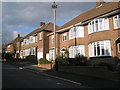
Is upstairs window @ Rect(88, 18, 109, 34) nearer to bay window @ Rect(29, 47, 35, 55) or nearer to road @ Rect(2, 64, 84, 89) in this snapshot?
road @ Rect(2, 64, 84, 89)

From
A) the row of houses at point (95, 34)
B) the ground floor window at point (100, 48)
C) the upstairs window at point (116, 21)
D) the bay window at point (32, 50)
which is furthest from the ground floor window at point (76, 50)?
the bay window at point (32, 50)

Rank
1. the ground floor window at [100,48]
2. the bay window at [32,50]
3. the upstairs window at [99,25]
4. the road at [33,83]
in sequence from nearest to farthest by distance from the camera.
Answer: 1. the road at [33,83]
2. the ground floor window at [100,48]
3. the upstairs window at [99,25]
4. the bay window at [32,50]

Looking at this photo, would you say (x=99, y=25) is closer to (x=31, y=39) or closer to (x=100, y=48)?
(x=100, y=48)

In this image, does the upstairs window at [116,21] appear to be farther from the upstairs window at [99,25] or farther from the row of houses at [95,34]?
the upstairs window at [99,25]

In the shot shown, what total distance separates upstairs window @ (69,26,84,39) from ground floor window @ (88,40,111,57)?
3.34 meters

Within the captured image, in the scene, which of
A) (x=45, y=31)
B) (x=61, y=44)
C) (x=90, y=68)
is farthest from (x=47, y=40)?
(x=90, y=68)

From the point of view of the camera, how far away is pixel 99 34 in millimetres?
20672

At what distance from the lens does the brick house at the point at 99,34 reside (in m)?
19.1

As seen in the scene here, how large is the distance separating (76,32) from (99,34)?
17.6ft

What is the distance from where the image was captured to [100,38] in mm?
20438

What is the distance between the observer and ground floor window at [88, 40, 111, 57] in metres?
19.7

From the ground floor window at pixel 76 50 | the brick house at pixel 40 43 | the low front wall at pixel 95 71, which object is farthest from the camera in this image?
the brick house at pixel 40 43

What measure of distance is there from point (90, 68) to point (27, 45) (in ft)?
101

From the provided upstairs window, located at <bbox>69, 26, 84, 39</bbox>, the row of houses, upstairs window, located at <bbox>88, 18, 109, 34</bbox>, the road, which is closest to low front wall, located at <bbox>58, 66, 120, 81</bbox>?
the road
